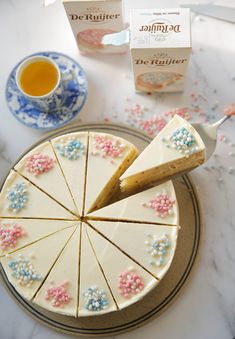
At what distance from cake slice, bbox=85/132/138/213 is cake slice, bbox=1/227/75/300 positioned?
152mm

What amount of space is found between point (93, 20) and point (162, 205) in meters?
0.71

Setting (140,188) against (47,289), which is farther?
(140,188)

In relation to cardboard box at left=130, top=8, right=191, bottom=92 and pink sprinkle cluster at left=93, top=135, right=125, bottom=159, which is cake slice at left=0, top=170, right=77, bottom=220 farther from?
cardboard box at left=130, top=8, right=191, bottom=92

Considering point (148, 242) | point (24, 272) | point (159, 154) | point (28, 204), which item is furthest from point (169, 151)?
point (24, 272)

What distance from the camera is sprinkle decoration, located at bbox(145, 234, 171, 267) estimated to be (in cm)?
151

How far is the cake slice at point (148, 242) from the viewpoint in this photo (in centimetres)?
151

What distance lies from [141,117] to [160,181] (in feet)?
0.97

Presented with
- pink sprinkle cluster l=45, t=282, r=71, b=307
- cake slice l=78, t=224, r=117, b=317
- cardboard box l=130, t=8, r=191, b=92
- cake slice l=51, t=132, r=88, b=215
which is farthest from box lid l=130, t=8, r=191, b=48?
pink sprinkle cluster l=45, t=282, r=71, b=307

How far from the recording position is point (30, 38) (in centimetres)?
194

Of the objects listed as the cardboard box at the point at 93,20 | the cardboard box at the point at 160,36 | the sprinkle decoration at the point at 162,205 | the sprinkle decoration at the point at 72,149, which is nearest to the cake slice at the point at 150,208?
the sprinkle decoration at the point at 162,205

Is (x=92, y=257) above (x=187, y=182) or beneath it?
beneath

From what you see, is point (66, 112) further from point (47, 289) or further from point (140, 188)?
point (47, 289)

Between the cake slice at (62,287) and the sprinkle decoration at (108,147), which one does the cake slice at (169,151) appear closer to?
the sprinkle decoration at (108,147)

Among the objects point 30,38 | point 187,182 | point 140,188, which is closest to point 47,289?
point 140,188
